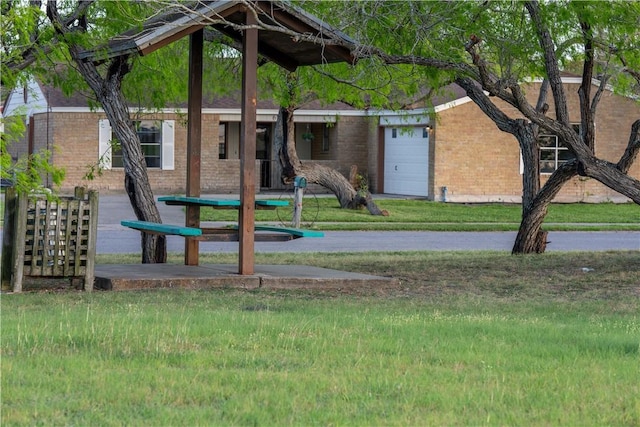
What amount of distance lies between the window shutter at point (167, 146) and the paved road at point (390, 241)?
9647mm

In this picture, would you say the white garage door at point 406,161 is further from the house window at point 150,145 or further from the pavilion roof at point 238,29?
the pavilion roof at point 238,29

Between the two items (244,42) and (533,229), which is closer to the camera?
(244,42)

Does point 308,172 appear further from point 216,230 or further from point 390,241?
point 216,230

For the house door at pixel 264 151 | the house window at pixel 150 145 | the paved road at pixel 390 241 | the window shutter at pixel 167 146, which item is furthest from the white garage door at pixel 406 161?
the paved road at pixel 390 241

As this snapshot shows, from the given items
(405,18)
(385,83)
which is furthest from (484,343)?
(385,83)

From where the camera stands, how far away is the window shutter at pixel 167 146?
37062mm

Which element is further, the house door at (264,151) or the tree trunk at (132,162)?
the house door at (264,151)

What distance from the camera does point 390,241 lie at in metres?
22.9

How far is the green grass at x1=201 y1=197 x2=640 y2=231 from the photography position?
27.0 meters

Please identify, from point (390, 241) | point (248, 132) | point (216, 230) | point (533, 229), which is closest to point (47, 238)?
point (216, 230)

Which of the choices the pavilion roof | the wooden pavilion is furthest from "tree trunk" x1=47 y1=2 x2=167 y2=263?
the wooden pavilion

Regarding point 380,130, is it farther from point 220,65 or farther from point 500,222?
point 220,65

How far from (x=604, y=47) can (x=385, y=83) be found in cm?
349

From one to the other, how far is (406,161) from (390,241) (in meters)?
15.3
